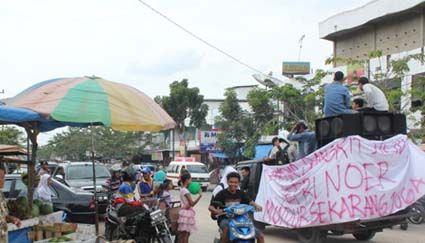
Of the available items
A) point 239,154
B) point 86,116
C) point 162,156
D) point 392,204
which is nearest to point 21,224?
point 86,116

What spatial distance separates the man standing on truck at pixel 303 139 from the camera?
10.2m

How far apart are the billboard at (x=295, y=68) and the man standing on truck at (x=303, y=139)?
36.4 metres

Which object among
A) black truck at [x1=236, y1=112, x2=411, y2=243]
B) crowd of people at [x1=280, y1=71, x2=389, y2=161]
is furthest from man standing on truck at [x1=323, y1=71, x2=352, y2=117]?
black truck at [x1=236, y1=112, x2=411, y2=243]

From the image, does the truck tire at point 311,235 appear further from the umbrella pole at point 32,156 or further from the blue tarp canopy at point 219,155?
the blue tarp canopy at point 219,155

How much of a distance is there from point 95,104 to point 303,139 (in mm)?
5385

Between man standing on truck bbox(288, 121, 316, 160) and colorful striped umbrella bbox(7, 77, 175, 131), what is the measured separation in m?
4.32

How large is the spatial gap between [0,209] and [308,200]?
5484mm

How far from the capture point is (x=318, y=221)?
29.8 feet

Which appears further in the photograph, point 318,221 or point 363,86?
point 363,86

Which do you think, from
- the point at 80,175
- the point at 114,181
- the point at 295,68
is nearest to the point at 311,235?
the point at 114,181

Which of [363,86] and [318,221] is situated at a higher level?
[363,86]

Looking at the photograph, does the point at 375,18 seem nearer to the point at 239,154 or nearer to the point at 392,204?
the point at 239,154

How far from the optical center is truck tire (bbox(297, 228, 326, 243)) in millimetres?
9648

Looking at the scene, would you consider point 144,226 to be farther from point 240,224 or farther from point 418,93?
point 418,93
